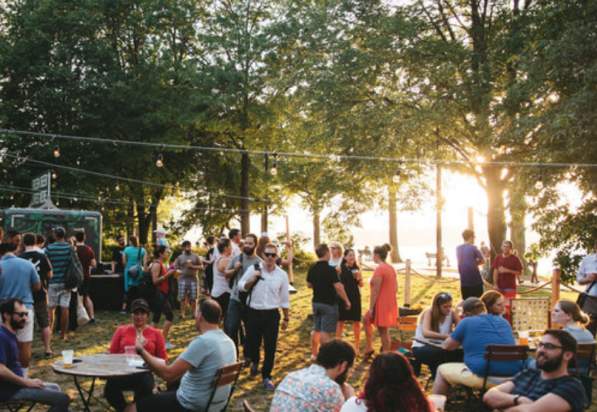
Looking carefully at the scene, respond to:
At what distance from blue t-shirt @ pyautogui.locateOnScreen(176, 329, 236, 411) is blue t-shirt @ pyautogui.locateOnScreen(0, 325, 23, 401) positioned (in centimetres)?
137

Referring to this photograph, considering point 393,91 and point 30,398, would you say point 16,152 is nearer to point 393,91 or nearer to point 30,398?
point 393,91

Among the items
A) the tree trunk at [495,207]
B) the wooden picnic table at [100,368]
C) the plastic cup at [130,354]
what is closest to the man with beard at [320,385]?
the wooden picnic table at [100,368]

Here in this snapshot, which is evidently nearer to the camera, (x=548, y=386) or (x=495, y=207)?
(x=548, y=386)

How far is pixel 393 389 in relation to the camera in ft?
11.7

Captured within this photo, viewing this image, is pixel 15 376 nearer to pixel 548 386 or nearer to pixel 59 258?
pixel 548 386

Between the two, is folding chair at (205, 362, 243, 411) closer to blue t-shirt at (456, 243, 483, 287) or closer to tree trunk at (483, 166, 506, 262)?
blue t-shirt at (456, 243, 483, 287)

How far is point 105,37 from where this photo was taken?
1160 inches

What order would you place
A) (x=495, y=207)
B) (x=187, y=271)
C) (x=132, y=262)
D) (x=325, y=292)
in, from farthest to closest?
(x=495, y=207) → (x=132, y=262) → (x=187, y=271) → (x=325, y=292)

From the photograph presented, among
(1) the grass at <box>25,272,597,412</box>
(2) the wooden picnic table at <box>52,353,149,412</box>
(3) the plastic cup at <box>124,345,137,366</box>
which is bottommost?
(1) the grass at <box>25,272,597,412</box>

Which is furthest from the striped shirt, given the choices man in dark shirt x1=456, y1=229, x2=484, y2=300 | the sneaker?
man in dark shirt x1=456, y1=229, x2=484, y2=300

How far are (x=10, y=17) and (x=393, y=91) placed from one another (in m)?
18.1

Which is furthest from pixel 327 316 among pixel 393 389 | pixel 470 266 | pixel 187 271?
pixel 393 389

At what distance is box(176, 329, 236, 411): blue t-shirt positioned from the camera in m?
5.14

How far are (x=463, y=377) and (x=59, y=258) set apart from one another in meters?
7.20
